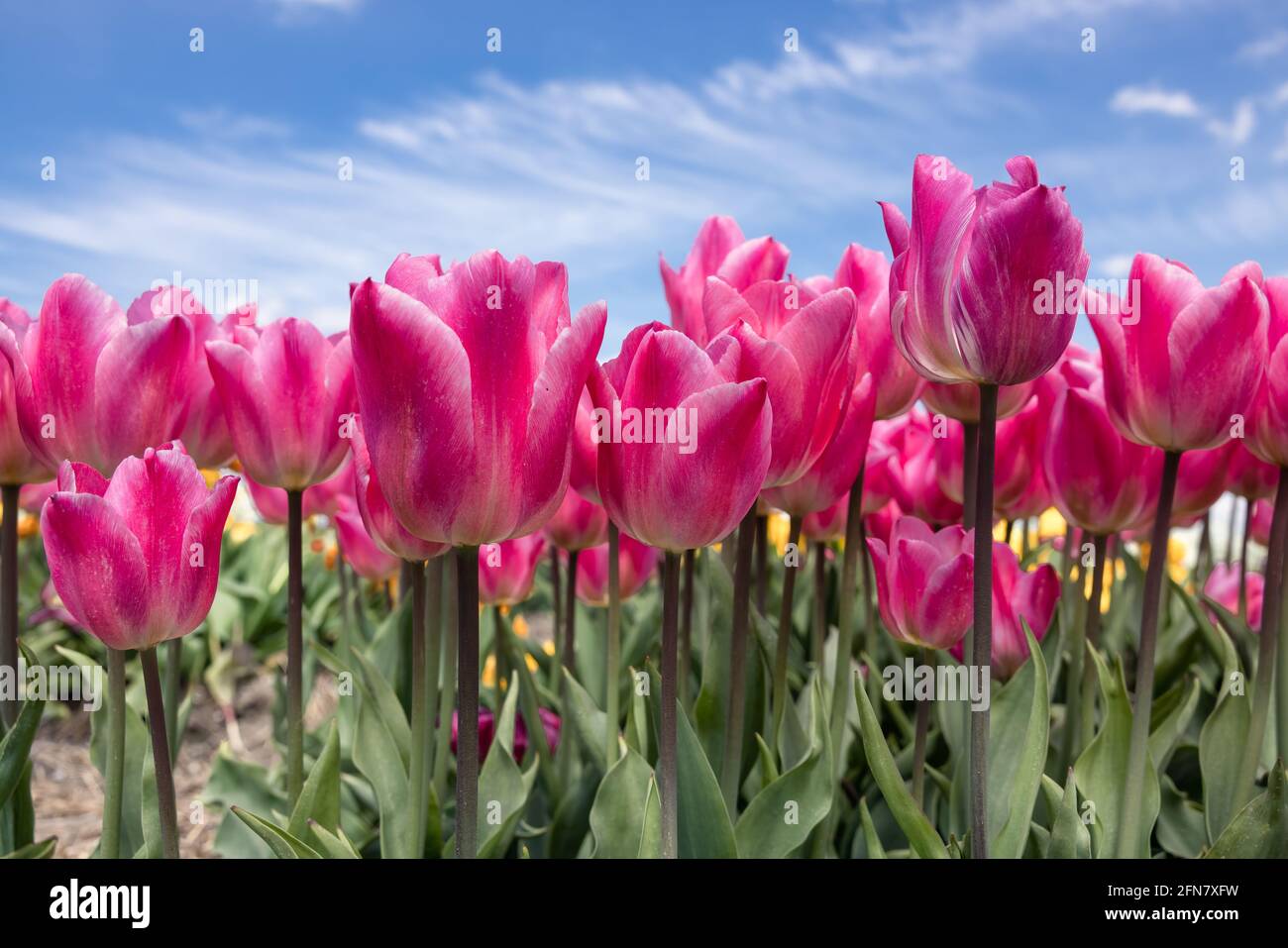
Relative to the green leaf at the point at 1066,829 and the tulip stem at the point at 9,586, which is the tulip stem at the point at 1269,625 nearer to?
the green leaf at the point at 1066,829

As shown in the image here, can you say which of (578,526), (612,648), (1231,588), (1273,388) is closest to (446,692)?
(612,648)

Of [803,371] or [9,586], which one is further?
[9,586]

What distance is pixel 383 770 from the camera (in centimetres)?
169

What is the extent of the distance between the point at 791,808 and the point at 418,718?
50 cm

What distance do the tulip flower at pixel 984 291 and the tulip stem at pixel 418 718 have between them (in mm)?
689

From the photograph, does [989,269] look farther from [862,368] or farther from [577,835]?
[577,835]

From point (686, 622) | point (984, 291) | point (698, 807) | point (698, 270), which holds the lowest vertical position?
point (698, 807)

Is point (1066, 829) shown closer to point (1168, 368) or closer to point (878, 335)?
point (1168, 368)

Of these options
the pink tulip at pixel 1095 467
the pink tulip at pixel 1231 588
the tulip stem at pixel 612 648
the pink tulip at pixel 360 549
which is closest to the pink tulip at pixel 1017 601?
the pink tulip at pixel 1095 467

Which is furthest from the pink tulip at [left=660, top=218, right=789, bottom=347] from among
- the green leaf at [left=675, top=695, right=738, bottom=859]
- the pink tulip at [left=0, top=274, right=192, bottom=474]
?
the pink tulip at [left=0, top=274, right=192, bottom=474]

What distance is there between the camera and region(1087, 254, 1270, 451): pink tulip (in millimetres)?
1267

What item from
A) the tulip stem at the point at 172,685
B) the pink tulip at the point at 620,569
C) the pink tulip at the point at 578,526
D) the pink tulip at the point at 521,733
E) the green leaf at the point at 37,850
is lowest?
the green leaf at the point at 37,850

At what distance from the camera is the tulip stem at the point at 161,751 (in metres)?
1.20
